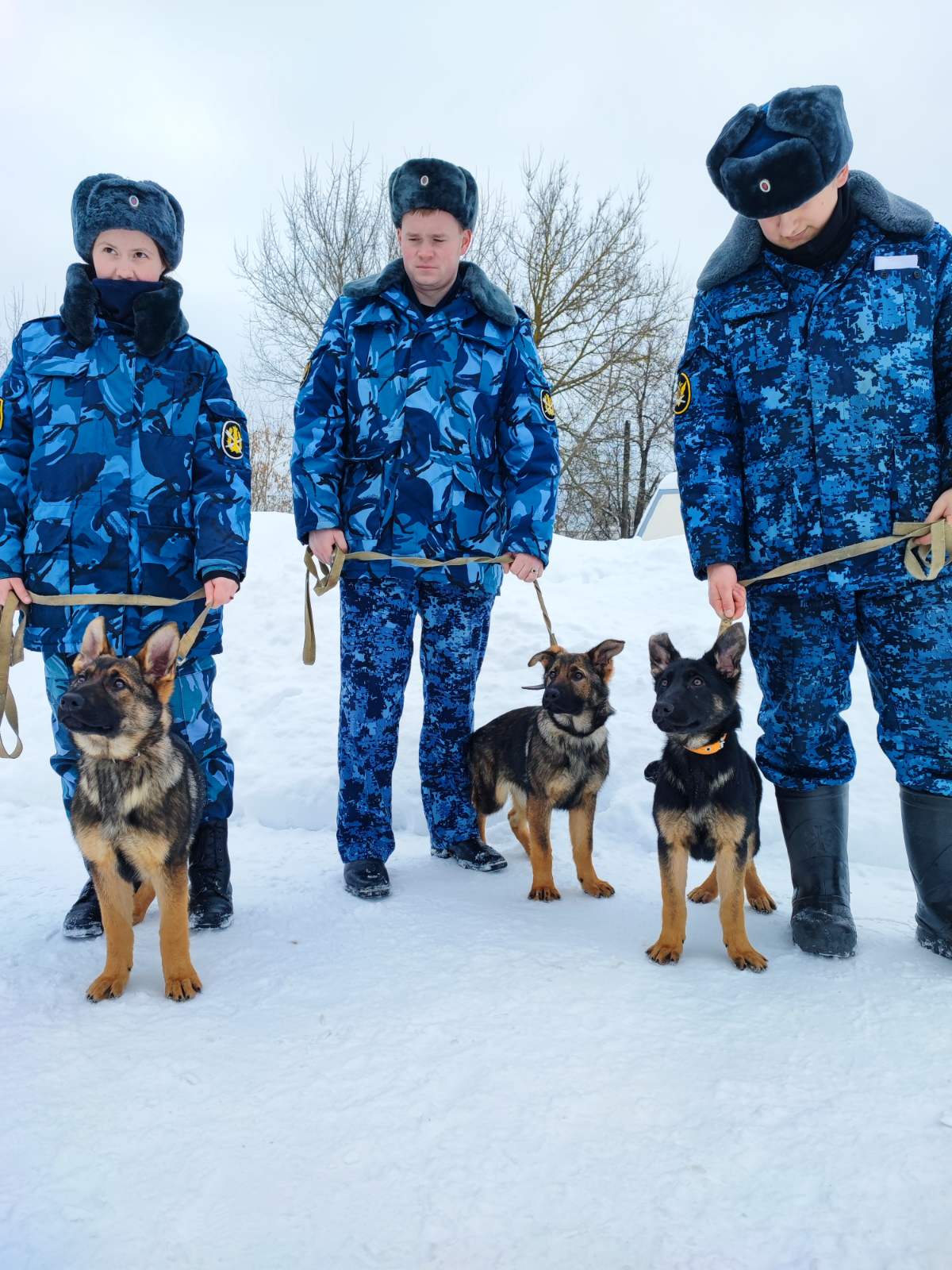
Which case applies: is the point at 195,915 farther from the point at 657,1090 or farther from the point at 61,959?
the point at 657,1090

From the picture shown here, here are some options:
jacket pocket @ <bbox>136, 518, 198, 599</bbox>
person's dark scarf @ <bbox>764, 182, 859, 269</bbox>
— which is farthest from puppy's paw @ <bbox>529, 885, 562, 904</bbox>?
person's dark scarf @ <bbox>764, 182, 859, 269</bbox>

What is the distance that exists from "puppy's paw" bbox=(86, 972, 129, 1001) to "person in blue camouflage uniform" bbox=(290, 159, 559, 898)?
1068mm

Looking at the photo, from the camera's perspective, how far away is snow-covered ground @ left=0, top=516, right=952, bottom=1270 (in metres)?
1.79

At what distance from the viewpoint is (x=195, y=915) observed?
11.1 feet

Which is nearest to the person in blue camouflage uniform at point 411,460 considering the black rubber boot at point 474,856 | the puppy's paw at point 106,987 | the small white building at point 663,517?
the black rubber boot at point 474,856

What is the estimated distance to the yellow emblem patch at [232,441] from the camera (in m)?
3.46

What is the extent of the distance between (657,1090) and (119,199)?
11.5 feet

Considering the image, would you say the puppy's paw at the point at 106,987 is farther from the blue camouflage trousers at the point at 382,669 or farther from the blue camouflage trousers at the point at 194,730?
the blue camouflage trousers at the point at 382,669

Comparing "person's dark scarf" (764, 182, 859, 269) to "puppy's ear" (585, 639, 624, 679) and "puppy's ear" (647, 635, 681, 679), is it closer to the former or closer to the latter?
"puppy's ear" (647, 635, 681, 679)

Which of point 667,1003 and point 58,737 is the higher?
point 58,737

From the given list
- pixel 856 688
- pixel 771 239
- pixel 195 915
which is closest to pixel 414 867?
pixel 195 915

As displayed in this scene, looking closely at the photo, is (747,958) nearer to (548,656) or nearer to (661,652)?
(661,652)

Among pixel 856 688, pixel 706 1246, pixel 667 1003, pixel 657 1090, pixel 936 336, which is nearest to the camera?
pixel 706 1246

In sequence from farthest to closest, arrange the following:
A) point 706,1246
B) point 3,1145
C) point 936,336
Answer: point 936,336 < point 3,1145 < point 706,1246
